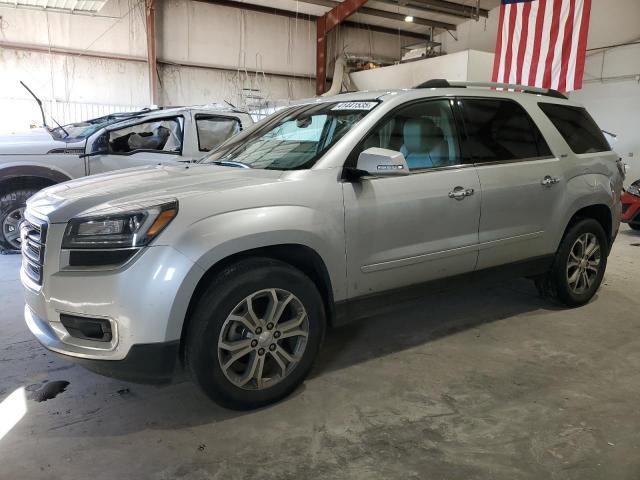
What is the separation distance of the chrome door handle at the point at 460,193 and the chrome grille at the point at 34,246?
2.22 m

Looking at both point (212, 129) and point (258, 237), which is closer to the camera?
point (258, 237)

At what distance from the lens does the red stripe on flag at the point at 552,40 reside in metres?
7.84

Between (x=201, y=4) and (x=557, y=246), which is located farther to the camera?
(x=201, y=4)

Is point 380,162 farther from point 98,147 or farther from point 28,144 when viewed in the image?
point 28,144

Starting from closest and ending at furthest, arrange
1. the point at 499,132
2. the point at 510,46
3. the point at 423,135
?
the point at 423,135 < the point at 499,132 < the point at 510,46

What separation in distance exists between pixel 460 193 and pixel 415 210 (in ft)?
1.24

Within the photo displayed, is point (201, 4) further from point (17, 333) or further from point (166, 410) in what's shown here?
point (166, 410)

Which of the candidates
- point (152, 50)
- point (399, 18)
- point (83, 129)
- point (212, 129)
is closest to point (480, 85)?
point (212, 129)

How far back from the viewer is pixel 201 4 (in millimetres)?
12578

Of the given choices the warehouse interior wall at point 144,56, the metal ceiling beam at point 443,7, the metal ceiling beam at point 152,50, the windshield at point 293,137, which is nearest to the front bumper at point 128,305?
the windshield at point 293,137

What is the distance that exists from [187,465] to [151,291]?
76cm

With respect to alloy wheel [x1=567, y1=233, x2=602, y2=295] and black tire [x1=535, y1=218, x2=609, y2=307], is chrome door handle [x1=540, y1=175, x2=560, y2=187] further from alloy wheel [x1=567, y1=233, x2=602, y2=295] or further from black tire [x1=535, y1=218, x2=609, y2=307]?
alloy wheel [x1=567, y1=233, x2=602, y2=295]

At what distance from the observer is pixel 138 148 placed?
19.8 ft

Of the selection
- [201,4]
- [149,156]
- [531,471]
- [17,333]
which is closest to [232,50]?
[201,4]
